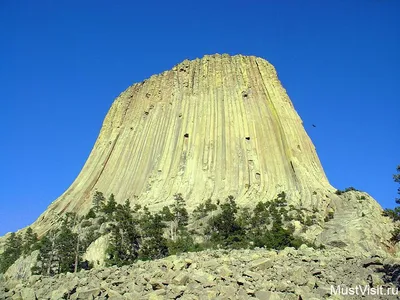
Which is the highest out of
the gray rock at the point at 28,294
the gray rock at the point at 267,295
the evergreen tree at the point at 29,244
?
the evergreen tree at the point at 29,244

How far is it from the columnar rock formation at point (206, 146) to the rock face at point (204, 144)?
153mm

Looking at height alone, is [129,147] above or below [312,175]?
above

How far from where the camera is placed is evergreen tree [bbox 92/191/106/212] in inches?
2354

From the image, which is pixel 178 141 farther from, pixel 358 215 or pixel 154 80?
pixel 358 215

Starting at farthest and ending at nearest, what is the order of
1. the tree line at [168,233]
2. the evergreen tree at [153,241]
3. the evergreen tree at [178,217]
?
the evergreen tree at [178,217] → the tree line at [168,233] → the evergreen tree at [153,241]

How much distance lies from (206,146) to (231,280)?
157ft

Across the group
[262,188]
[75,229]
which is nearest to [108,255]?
[75,229]

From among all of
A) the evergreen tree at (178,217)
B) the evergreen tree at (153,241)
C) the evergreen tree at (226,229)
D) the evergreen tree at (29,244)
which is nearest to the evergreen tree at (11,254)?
the evergreen tree at (29,244)

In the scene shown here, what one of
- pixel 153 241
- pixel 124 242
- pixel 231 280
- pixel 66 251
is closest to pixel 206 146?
pixel 124 242

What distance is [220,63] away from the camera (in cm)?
7406

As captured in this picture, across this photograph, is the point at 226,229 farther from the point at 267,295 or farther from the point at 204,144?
the point at 267,295

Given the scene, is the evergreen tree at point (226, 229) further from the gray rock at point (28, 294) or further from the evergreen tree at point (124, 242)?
the gray rock at point (28, 294)

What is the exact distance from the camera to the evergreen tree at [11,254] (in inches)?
1973

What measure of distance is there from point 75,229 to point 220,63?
3736 centimetres
